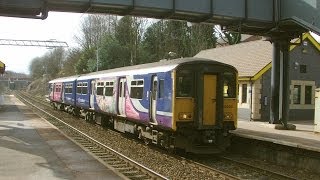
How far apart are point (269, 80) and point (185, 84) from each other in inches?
554

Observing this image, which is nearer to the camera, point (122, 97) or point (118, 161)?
point (118, 161)

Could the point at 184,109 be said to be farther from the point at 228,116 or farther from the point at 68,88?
the point at 68,88

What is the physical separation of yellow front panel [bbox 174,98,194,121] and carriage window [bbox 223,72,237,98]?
1.39 metres

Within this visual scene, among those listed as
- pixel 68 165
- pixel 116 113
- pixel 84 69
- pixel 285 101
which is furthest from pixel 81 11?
pixel 84 69

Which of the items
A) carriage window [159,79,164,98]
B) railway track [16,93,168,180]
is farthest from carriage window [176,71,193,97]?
railway track [16,93,168,180]

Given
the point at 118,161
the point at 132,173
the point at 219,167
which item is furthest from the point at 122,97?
the point at 132,173

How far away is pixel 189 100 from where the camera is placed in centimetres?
1453

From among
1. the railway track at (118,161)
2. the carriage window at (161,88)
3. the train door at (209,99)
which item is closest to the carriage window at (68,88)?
the railway track at (118,161)

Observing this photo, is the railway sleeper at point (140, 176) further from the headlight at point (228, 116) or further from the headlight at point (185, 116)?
the headlight at point (228, 116)

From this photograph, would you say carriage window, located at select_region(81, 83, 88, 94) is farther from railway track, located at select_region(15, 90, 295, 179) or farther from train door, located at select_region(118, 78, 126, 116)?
railway track, located at select_region(15, 90, 295, 179)

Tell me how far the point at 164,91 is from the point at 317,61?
18.0 m

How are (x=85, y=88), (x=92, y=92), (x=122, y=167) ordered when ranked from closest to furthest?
(x=122, y=167) < (x=92, y=92) < (x=85, y=88)

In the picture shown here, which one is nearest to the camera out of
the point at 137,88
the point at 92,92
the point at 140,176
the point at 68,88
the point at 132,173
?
the point at 140,176

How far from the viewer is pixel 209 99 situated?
14.9 meters
